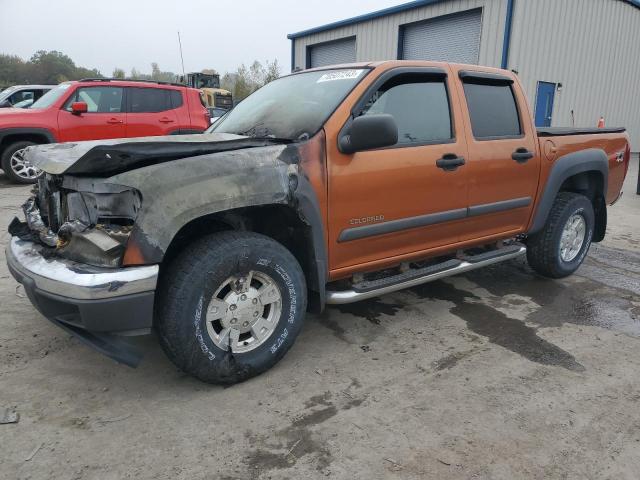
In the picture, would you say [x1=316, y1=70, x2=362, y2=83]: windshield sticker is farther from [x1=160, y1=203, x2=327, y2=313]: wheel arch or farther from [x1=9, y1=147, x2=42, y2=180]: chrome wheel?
[x1=9, y1=147, x2=42, y2=180]: chrome wheel

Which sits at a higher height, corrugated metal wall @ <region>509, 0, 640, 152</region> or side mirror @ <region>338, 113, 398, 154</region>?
corrugated metal wall @ <region>509, 0, 640, 152</region>

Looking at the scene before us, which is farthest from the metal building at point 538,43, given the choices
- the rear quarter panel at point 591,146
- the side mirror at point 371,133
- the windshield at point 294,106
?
the side mirror at point 371,133

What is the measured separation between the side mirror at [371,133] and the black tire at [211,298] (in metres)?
0.74

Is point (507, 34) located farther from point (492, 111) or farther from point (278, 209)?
point (278, 209)

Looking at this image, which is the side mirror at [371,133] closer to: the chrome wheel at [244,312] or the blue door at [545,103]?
the chrome wheel at [244,312]

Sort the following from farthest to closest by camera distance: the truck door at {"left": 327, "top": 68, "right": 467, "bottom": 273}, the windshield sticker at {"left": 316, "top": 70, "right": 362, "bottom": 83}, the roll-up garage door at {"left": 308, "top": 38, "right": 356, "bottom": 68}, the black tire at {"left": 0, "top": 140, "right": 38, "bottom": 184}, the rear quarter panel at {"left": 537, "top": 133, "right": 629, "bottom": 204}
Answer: the roll-up garage door at {"left": 308, "top": 38, "right": 356, "bottom": 68} < the black tire at {"left": 0, "top": 140, "right": 38, "bottom": 184} < the rear quarter panel at {"left": 537, "top": 133, "right": 629, "bottom": 204} < the windshield sticker at {"left": 316, "top": 70, "right": 362, "bottom": 83} < the truck door at {"left": 327, "top": 68, "right": 467, "bottom": 273}

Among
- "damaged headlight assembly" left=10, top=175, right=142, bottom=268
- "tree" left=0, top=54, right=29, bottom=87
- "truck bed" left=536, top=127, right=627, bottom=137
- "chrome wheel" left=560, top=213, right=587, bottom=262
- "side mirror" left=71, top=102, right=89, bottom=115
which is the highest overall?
"tree" left=0, top=54, right=29, bottom=87

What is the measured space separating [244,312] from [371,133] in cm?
122

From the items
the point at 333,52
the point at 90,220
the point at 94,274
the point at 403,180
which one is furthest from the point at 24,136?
the point at 333,52

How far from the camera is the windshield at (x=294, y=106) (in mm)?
3123

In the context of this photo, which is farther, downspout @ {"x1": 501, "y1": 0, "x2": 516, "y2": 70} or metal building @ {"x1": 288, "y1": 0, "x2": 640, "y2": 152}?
metal building @ {"x1": 288, "y1": 0, "x2": 640, "y2": 152}

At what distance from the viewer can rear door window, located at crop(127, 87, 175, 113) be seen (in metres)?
9.70

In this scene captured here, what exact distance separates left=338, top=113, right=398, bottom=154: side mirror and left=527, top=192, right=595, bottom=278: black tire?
2.32 m

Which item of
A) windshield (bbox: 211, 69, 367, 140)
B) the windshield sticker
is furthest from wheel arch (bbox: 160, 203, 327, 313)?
the windshield sticker
